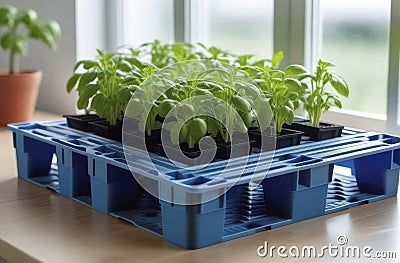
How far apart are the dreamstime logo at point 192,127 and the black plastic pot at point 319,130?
0.11m

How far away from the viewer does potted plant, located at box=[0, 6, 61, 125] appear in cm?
207

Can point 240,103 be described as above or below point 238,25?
below

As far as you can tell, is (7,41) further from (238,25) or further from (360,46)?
(360,46)

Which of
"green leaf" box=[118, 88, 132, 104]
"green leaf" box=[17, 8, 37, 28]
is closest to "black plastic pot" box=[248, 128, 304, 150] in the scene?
"green leaf" box=[118, 88, 132, 104]

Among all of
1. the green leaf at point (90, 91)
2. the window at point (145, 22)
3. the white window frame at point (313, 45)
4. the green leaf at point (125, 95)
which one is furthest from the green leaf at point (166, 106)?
the window at point (145, 22)

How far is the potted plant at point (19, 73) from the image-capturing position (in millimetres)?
2070

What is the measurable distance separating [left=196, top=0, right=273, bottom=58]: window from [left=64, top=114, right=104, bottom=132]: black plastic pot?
545 millimetres

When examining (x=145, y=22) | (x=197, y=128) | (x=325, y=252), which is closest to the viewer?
(x=325, y=252)

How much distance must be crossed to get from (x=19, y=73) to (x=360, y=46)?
966 mm

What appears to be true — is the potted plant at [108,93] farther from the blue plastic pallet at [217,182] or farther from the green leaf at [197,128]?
the green leaf at [197,128]

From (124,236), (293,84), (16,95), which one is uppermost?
(293,84)

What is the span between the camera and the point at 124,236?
1153 millimetres

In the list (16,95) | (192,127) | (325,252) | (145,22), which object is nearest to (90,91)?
(192,127)

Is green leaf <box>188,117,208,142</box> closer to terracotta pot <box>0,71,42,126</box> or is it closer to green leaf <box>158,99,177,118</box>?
green leaf <box>158,99,177,118</box>
